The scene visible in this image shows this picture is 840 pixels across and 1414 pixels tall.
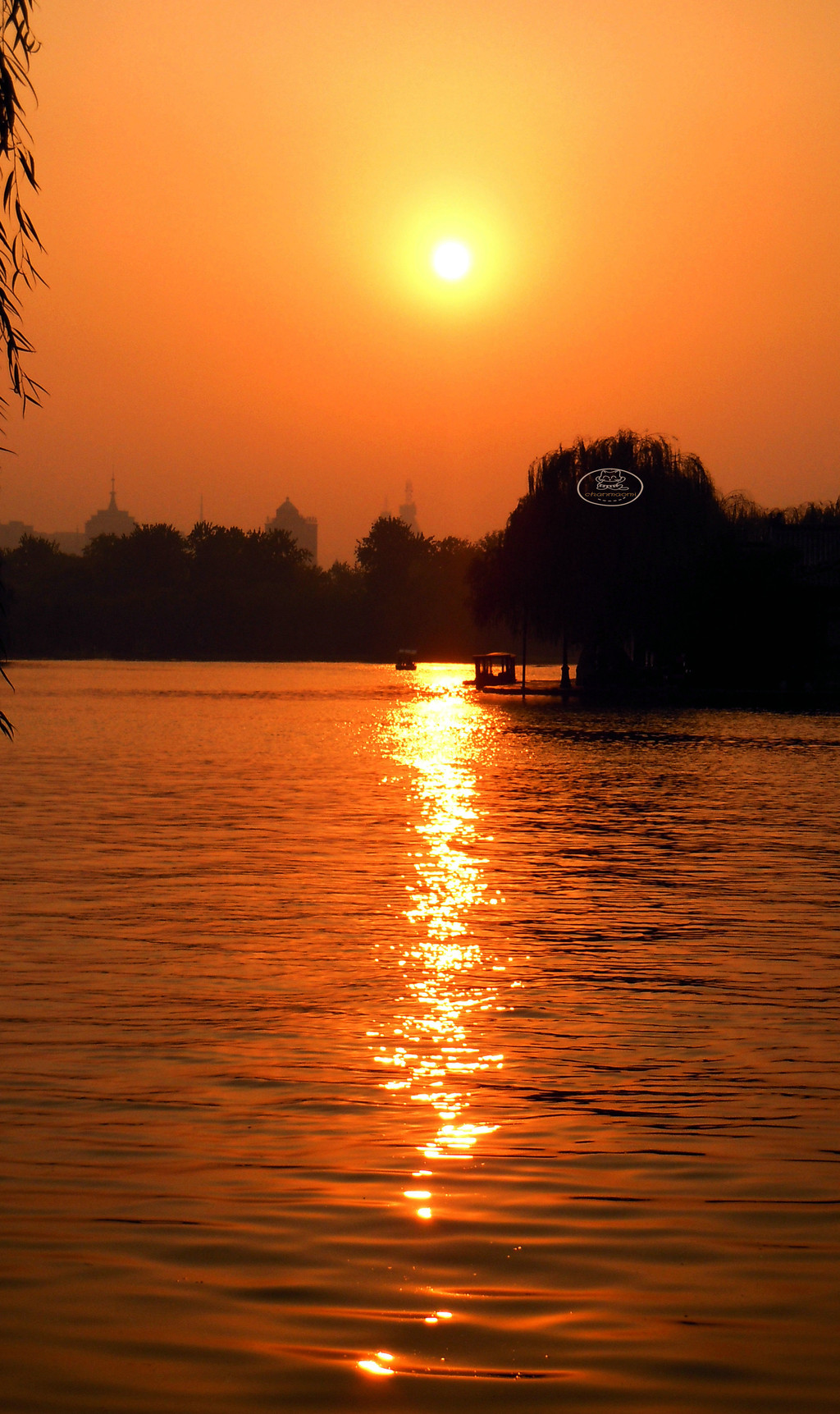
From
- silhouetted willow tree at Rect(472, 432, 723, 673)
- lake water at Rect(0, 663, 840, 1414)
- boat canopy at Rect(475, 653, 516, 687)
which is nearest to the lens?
lake water at Rect(0, 663, 840, 1414)

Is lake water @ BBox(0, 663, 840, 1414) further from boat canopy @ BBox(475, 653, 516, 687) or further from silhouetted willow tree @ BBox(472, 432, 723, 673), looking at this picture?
boat canopy @ BBox(475, 653, 516, 687)

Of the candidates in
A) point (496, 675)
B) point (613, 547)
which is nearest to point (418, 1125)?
point (613, 547)

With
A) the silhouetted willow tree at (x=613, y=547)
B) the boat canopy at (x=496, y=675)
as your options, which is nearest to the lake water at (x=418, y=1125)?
the silhouetted willow tree at (x=613, y=547)

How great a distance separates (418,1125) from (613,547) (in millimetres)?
60597

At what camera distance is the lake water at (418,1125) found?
4.93m

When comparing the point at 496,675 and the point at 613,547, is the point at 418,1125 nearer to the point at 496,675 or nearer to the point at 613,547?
the point at 613,547

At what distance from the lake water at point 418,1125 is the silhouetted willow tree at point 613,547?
4780 centimetres

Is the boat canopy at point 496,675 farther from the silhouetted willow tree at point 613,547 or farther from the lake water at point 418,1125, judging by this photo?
the lake water at point 418,1125

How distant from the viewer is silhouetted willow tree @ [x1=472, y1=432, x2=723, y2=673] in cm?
6681

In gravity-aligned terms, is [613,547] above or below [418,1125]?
above

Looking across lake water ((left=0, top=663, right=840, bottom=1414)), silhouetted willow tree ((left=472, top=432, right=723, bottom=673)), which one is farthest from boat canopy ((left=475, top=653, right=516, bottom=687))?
lake water ((left=0, top=663, right=840, bottom=1414))

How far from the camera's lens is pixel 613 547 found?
6706 centimetres

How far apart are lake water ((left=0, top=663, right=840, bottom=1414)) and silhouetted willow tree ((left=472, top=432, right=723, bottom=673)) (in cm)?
4780

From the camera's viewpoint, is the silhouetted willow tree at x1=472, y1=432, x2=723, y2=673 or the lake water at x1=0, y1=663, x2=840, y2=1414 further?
the silhouetted willow tree at x1=472, y1=432, x2=723, y2=673
